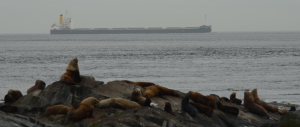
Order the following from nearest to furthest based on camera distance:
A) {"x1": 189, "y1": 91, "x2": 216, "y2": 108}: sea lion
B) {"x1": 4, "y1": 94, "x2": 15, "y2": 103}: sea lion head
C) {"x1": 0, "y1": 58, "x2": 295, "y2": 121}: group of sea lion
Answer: {"x1": 0, "y1": 58, "x2": 295, "y2": 121}: group of sea lion < {"x1": 189, "y1": 91, "x2": 216, "y2": 108}: sea lion < {"x1": 4, "y1": 94, "x2": 15, "y2": 103}: sea lion head

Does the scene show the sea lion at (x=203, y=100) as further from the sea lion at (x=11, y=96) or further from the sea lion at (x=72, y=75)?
the sea lion at (x=11, y=96)

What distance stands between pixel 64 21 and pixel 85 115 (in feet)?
637

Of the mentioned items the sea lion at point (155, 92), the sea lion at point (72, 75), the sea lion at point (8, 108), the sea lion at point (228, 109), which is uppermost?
the sea lion at point (72, 75)

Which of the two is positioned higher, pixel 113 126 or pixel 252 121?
pixel 113 126

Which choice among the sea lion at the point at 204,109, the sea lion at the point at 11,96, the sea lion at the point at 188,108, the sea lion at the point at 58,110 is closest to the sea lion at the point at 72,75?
the sea lion at the point at 58,110

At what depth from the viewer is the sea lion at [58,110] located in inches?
319

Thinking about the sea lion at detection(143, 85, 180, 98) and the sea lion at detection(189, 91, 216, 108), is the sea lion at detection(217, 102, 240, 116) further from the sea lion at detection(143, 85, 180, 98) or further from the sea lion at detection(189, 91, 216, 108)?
the sea lion at detection(143, 85, 180, 98)

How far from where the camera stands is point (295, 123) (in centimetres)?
623

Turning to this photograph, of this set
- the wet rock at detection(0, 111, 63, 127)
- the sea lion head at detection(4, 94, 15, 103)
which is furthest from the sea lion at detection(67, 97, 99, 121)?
the sea lion head at detection(4, 94, 15, 103)

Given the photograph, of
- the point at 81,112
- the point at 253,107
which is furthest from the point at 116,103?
the point at 253,107

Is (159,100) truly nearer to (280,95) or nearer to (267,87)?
(280,95)

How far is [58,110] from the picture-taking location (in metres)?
8.14

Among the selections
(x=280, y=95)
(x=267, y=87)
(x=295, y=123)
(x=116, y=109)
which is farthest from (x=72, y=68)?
(x=267, y=87)

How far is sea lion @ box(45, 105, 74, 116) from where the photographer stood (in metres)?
8.10
